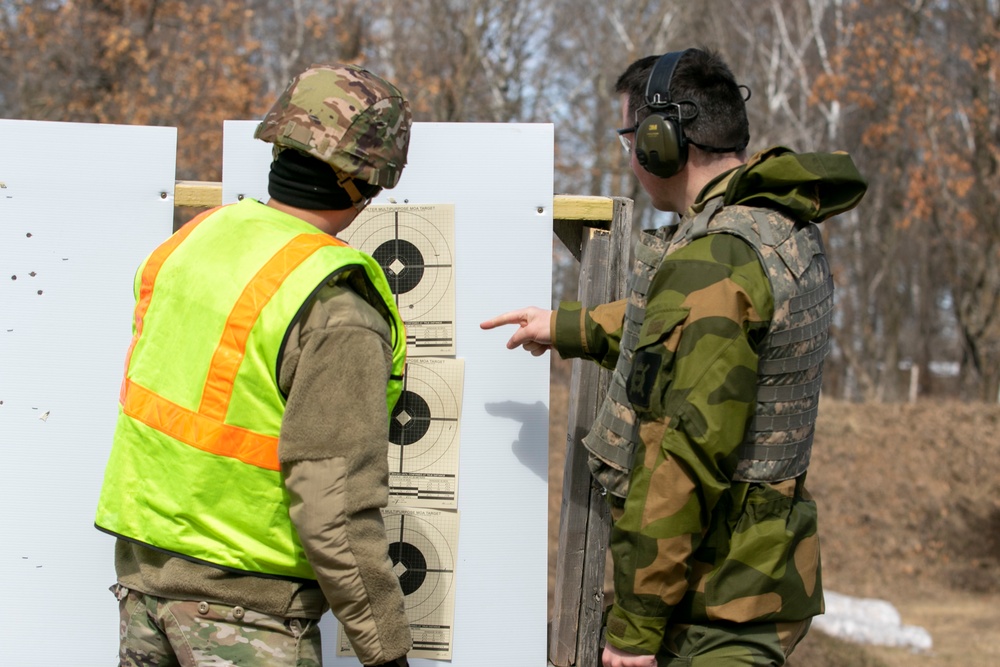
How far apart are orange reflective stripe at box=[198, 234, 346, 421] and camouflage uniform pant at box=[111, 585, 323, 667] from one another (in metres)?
0.35

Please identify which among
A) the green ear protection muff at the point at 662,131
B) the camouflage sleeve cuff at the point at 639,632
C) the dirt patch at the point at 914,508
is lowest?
the dirt patch at the point at 914,508

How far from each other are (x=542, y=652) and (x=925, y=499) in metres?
6.65

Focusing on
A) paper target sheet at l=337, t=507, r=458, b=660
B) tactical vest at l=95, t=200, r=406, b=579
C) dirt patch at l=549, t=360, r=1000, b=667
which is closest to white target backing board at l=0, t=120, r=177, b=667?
paper target sheet at l=337, t=507, r=458, b=660

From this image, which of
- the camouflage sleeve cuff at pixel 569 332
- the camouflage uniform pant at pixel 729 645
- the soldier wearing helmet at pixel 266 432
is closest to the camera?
the soldier wearing helmet at pixel 266 432

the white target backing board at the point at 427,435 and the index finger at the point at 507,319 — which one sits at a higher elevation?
Answer: the index finger at the point at 507,319

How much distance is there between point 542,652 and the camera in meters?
2.71

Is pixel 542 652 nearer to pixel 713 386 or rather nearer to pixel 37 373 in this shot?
pixel 713 386

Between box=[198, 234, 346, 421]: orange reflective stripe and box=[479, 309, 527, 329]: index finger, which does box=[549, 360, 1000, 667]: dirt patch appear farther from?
box=[198, 234, 346, 421]: orange reflective stripe

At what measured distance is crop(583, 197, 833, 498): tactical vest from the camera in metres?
1.86

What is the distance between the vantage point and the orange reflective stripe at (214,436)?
1.69 metres

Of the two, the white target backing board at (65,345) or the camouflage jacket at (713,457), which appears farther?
the white target backing board at (65,345)

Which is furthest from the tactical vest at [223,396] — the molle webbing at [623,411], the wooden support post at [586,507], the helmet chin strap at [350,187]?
the wooden support post at [586,507]

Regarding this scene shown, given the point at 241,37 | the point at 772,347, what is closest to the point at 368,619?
the point at 772,347

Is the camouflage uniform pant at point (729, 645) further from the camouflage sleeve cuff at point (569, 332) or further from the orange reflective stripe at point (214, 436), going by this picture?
the orange reflective stripe at point (214, 436)
